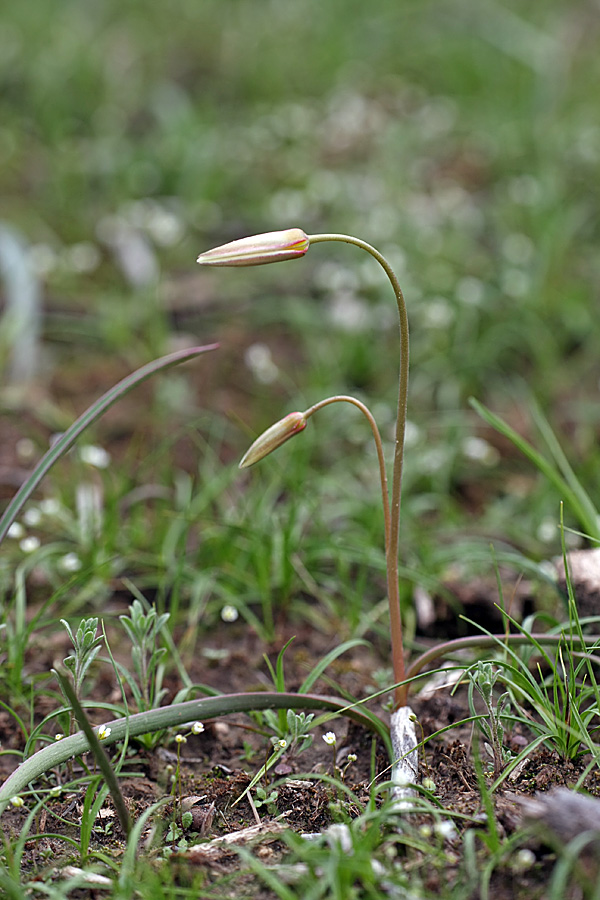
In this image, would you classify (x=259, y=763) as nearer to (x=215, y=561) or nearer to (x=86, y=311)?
(x=215, y=561)

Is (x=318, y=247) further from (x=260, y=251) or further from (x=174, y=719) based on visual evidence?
(x=174, y=719)

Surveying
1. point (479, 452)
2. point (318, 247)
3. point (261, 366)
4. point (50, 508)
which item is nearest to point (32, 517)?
point (50, 508)

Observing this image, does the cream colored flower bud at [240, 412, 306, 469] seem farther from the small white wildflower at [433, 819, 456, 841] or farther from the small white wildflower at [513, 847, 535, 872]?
the small white wildflower at [513, 847, 535, 872]

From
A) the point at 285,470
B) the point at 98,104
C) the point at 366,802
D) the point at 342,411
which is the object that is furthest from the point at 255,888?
the point at 98,104

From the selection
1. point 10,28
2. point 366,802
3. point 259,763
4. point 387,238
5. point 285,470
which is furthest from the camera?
point 10,28

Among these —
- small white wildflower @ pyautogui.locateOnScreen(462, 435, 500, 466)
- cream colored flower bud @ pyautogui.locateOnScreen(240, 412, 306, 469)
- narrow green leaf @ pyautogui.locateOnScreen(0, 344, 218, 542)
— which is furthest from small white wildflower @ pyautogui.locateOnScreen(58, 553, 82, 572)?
small white wildflower @ pyautogui.locateOnScreen(462, 435, 500, 466)
